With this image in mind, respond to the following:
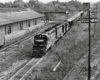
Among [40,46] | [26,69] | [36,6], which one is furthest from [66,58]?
[36,6]

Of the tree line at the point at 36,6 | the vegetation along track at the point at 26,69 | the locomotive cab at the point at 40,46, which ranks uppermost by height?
the tree line at the point at 36,6

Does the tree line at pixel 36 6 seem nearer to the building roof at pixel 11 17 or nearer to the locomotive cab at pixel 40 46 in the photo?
the building roof at pixel 11 17

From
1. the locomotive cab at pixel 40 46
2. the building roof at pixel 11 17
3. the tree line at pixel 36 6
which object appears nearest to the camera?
the locomotive cab at pixel 40 46

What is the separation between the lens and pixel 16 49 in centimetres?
2406

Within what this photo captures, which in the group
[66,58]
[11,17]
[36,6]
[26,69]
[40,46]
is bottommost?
[26,69]

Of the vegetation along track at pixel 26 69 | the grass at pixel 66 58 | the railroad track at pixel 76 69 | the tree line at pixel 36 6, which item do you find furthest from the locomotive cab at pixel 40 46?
the tree line at pixel 36 6

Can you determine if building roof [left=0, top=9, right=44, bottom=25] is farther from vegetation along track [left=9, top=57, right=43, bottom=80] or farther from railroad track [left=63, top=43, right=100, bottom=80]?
railroad track [left=63, top=43, right=100, bottom=80]

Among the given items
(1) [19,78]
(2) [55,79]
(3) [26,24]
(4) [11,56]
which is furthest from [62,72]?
(3) [26,24]

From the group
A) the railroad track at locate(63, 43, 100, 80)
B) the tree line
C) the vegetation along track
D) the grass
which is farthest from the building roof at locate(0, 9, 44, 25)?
the tree line

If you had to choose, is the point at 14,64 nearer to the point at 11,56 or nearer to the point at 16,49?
the point at 11,56

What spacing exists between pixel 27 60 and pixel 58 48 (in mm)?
5660

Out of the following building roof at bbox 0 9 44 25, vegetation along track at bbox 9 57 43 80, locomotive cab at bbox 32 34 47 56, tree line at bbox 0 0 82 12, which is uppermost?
tree line at bbox 0 0 82 12

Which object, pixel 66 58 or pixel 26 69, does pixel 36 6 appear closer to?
pixel 66 58

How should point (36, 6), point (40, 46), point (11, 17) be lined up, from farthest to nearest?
point (36, 6) → point (11, 17) → point (40, 46)
